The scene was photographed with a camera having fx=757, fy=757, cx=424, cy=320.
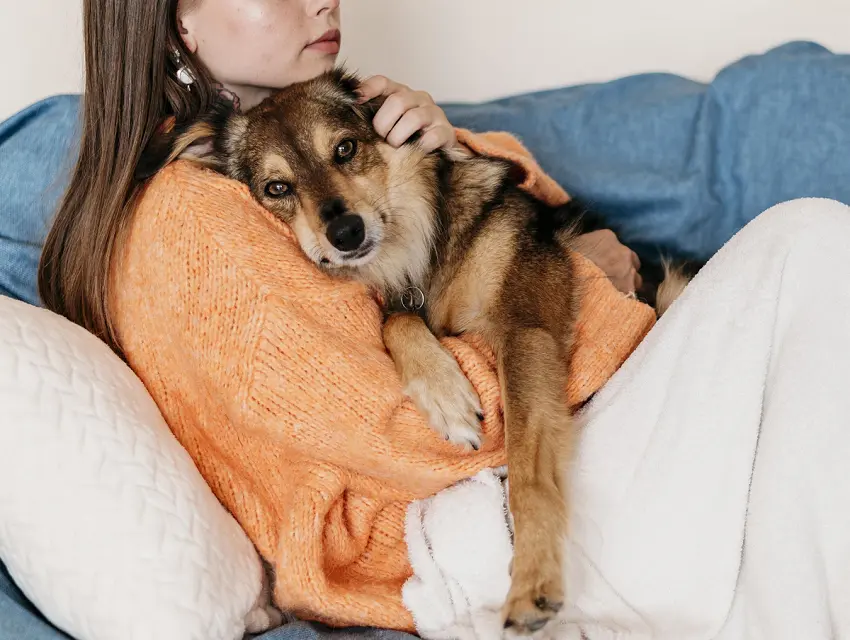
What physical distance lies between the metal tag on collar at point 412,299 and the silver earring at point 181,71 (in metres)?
0.71

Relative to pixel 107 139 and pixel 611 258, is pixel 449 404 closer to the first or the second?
pixel 611 258

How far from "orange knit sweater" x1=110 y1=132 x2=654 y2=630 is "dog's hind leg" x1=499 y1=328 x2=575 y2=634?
74mm

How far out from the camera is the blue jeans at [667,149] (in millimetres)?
2027

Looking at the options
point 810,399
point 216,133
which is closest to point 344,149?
point 216,133

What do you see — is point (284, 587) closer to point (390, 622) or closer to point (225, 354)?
point (390, 622)

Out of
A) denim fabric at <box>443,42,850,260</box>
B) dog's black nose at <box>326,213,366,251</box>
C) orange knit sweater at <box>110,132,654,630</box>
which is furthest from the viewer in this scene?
denim fabric at <box>443,42,850,260</box>

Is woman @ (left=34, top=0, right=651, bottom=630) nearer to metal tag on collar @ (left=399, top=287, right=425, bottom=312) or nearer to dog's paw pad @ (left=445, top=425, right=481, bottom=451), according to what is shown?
dog's paw pad @ (left=445, top=425, right=481, bottom=451)

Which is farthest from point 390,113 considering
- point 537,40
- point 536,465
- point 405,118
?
point 537,40

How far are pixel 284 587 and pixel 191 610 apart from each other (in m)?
0.21

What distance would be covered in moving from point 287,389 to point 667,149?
1.53 meters

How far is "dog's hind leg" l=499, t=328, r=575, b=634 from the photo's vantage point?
4.04 feet

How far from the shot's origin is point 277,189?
165cm

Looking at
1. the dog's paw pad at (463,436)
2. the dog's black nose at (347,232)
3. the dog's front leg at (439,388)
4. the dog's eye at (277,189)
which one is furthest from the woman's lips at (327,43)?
the dog's paw pad at (463,436)

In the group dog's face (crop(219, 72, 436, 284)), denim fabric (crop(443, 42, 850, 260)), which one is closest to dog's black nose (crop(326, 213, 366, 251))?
dog's face (crop(219, 72, 436, 284))
